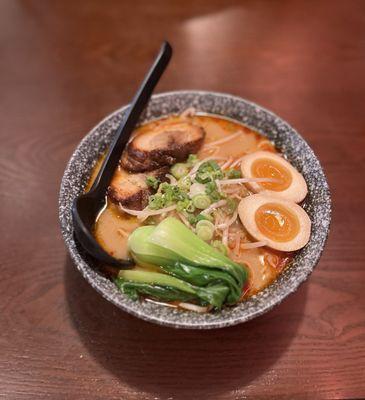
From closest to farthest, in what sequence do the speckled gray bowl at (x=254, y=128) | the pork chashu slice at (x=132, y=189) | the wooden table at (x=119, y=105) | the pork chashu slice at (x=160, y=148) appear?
the speckled gray bowl at (x=254, y=128), the wooden table at (x=119, y=105), the pork chashu slice at (x=132, y=189), the pork chashu slice at (x=160, y=148)

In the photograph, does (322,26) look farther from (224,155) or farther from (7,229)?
(7,229)

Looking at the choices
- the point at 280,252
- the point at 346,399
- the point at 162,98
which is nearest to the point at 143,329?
the point at 280,252

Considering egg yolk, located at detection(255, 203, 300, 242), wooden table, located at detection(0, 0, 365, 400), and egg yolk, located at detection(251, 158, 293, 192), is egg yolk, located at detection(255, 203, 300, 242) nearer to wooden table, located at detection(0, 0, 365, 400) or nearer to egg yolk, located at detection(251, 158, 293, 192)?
egg yolk, located at detection(251, 158, 293, 192)

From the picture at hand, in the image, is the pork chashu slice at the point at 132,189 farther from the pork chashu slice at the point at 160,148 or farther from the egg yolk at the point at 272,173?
the egg yolk at the point at 272,173

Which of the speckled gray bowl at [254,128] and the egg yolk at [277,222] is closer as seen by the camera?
the speckled gray bowl at [254,128]

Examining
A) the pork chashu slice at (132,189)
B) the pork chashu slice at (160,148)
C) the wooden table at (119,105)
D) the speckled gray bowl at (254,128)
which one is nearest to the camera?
the speckled gray bowl at (254,128)

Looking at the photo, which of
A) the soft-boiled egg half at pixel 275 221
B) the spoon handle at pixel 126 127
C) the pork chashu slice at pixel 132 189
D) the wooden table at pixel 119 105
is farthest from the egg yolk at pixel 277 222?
the spoon handle at pixel 126 127

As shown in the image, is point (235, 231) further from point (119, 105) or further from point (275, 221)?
point (119, 105)
